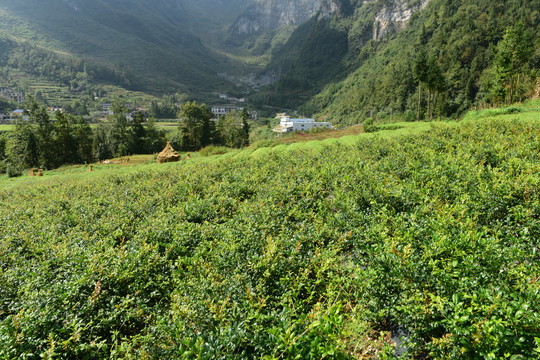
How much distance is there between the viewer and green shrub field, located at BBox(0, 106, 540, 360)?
11.4 feet

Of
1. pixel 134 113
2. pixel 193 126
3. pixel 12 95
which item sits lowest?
pixel 193 126

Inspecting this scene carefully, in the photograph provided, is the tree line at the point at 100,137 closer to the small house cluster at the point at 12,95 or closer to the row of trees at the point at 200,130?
the row of trees at the point at 200,130

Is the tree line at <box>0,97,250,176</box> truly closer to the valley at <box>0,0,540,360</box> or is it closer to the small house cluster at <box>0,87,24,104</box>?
the valley at <box>0,0,540,360</box>

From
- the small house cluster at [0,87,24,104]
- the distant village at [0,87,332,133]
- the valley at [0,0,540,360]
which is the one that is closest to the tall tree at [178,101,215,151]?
the distant village at [0,87,332,133]

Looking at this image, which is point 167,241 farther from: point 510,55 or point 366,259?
point 510,55

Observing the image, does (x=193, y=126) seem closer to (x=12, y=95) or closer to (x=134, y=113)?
(x=134, y=113)

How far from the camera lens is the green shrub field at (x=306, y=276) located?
346cm

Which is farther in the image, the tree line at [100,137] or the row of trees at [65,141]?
the tree line at [100,137]

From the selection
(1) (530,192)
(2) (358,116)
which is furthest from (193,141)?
(2) (358,116)

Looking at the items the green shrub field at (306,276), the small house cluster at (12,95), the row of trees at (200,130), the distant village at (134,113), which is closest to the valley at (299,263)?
the green shrub field at (306,276)

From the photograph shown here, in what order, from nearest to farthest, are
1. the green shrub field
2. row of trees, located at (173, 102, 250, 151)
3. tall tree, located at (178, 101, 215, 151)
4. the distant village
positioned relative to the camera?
1. the green shrub field
2. tall tree, located at (178, 101, 215, 151)
3. row of trees, located at (173, 102, 250, 151)
4. the distant village

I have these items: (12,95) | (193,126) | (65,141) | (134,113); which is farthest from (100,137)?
(12,95)

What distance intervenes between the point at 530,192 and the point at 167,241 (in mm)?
8797

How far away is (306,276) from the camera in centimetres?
481
